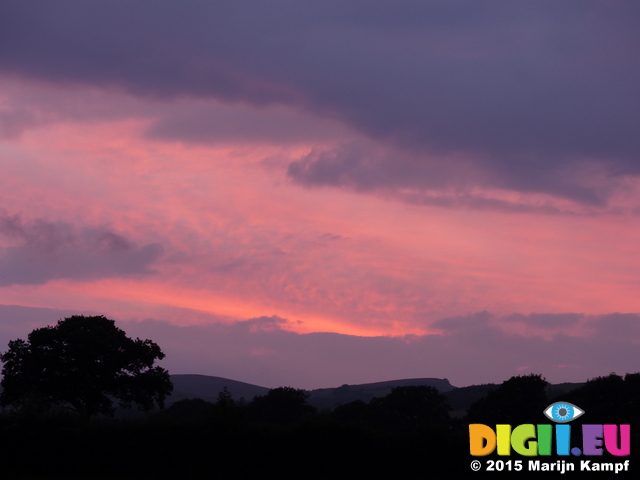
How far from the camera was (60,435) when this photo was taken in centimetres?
3000

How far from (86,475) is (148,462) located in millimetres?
2848

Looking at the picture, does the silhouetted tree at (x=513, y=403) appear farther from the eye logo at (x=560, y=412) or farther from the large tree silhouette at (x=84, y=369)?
the large tree silhouette at (x=84, y=369)

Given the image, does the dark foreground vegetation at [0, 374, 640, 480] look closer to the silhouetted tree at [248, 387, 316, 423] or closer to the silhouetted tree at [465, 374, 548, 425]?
the silhouetted tree at [465, 374, 548, 425]

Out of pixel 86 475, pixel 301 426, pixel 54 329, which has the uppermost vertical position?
pixel 54 329

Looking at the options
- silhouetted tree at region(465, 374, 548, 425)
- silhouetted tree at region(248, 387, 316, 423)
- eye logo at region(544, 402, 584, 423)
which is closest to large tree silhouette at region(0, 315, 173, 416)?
silhouetted tree at region(248, 387, 316, 423)

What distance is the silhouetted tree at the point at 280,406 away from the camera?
75.0 m

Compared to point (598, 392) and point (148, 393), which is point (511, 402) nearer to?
point (598, 392)

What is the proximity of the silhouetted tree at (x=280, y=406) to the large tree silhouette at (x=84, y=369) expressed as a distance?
2195cm

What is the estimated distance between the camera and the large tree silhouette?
5300 centimetres

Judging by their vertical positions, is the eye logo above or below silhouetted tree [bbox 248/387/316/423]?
above

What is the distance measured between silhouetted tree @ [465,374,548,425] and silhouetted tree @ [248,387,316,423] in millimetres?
20389

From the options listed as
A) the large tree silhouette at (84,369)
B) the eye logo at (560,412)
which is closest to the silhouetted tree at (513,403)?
the eye logo at (560,412)

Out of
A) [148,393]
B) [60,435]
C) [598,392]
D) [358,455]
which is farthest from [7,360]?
[598,392]

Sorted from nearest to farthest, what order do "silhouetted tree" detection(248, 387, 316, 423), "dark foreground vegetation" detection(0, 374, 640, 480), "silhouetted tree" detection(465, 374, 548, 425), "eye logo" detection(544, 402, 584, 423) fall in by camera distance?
1. "dark foreground vegetation" detection(0, 374, 640, 480)
2. "eye logo" detection(544, 402, 584, 423)
3. "silhouetted tree" detection(465, 374, 548, 425)
4. "silhouetted tree" detection(248, 387, 316, 423)
